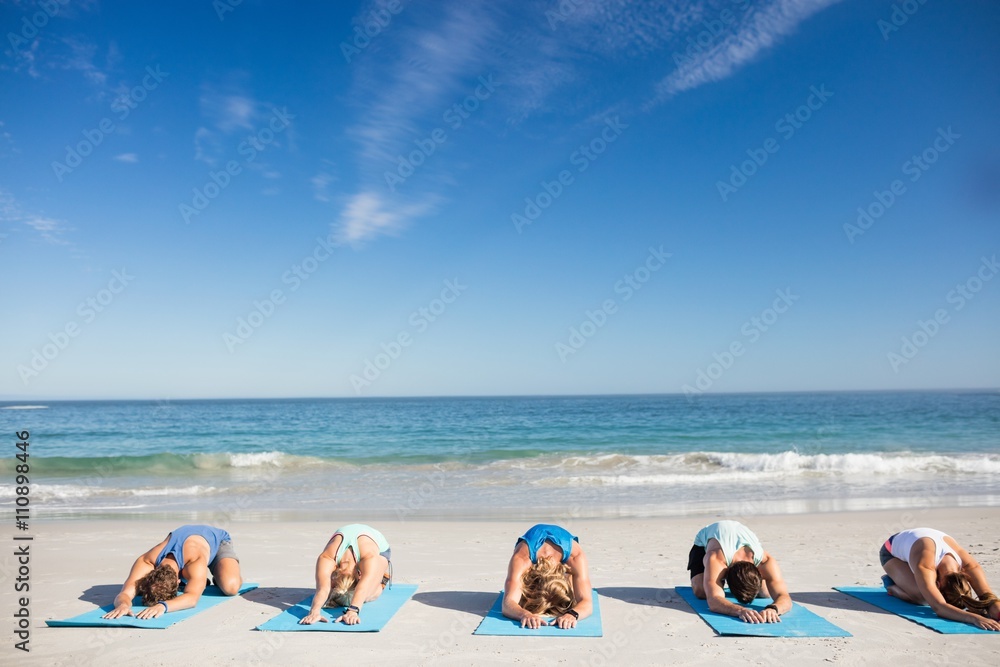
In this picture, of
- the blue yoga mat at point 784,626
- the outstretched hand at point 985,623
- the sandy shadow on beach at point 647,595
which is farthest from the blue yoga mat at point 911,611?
the sandy shadow on beach at point 647,595

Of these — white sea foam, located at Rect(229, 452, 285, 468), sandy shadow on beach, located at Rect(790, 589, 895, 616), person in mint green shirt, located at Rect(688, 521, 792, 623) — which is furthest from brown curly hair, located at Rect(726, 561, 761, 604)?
white sea foam, located at Rect(229, 452, 285, 468)

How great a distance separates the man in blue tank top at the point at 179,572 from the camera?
5.78 metres

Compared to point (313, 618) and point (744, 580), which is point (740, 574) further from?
point (313, 618)

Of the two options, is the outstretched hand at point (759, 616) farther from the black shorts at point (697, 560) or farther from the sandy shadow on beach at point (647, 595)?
the black shorts at point (697, 560)

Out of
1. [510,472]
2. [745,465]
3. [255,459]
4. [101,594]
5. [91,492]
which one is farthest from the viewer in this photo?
[255,459]

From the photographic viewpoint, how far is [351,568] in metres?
5.96

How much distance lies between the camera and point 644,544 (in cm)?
916

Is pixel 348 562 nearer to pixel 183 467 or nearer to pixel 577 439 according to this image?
pixel 183 467

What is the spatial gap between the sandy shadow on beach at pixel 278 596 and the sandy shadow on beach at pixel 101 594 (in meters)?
1.37

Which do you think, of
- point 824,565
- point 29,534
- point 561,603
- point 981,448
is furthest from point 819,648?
point 981,448

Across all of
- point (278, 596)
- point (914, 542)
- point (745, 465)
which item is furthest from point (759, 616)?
point (745, 465)

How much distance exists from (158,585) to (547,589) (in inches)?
140

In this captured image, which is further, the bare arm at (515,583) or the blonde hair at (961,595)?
the bare arm at (515,583)

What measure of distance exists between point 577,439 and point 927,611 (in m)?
25.2
